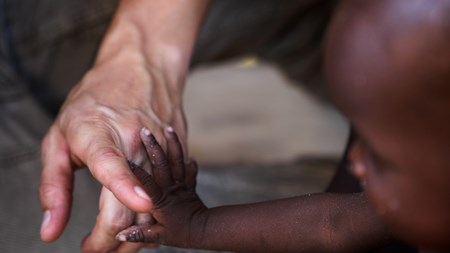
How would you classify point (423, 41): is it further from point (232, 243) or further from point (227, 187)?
point (227, 187)

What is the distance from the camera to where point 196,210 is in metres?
1.11

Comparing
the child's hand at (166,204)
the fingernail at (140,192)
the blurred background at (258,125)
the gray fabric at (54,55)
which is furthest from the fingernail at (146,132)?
the blurred background at (258,125)

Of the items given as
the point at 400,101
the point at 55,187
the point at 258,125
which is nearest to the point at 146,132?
the point at 55,187

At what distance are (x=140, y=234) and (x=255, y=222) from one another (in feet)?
0.54

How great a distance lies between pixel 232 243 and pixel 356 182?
1.07 feet

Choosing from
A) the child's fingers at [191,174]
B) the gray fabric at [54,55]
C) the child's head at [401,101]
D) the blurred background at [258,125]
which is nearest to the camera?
the child's head at [401,101]

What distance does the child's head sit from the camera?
0.77 metres

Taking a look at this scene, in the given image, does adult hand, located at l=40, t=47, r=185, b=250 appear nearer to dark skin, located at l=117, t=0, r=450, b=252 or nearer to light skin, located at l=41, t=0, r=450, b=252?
light skin, located at l=41, t=0, r=450, b=252

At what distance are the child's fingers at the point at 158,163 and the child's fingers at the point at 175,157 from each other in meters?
0.02

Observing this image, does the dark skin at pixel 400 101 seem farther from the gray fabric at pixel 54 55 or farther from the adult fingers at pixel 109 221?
the gray fabric at pixel 54 55

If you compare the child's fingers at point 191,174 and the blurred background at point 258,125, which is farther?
the blurred background at point 258,125

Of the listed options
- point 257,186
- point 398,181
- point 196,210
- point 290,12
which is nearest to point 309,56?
point 290,12

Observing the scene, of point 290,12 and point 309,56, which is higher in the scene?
point 290,12

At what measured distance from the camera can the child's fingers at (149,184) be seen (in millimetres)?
1038
